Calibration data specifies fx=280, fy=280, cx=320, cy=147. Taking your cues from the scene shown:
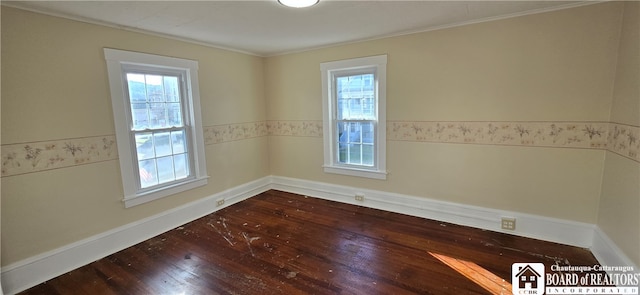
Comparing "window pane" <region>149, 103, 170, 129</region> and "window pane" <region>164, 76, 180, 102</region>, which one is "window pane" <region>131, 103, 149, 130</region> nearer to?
"window pane" <region>149, 103, 170, 129</region>

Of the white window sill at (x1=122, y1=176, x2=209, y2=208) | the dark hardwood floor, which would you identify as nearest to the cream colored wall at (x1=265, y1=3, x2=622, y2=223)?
the dark hardwood floor

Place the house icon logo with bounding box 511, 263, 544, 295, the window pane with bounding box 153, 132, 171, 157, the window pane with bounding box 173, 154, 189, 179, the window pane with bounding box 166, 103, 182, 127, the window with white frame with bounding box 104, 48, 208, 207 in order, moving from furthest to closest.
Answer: the window pane with bounding box 173, 154, 189, 179 → the window pane with bounding box 166, 103, 182, 127 → the window pane with bounding box 153, 132, 171, 157 → the window with white frame with bounding box 104, 48, 208, 207 → the house icon logo with bounding box 511, 263, 544, 295

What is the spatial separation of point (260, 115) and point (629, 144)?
4.08 meters

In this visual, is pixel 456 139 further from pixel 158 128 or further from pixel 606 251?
pixel 158 128

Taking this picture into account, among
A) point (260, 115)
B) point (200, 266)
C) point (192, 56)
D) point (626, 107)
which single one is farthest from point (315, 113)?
point (626, 107)

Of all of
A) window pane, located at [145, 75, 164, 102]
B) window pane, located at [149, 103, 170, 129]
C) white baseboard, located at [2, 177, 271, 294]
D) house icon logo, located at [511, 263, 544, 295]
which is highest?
window pane, located at [145, 75, 164, 102]

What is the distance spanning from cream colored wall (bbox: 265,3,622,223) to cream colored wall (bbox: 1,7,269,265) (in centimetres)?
259

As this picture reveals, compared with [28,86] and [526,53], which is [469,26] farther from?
[28,86]

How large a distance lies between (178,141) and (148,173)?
0.51m

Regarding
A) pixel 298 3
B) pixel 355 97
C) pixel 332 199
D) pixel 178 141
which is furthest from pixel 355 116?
pixel 178 141

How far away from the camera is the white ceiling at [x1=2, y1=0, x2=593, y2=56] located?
222cm

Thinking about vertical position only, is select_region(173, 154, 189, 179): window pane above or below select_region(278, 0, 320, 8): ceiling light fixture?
below

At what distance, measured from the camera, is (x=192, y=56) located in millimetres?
3412

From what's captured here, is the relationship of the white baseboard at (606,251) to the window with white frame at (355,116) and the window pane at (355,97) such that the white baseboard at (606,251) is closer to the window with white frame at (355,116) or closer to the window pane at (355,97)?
the window with white frame at (355,116)
